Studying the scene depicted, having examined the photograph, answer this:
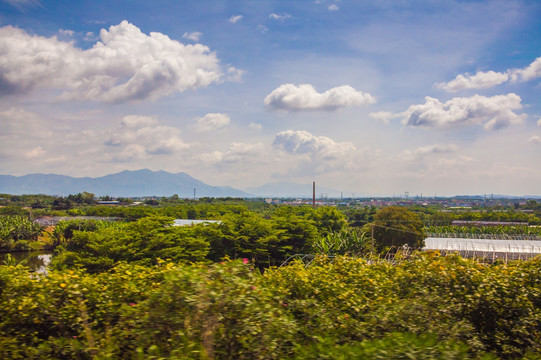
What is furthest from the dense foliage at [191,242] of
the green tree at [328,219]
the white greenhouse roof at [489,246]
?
the white greenhouse roof at [489,246]

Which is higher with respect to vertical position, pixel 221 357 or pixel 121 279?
pixel 121 279

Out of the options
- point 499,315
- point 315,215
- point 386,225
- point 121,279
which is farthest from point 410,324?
point 315,215

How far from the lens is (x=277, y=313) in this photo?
312 centimetres

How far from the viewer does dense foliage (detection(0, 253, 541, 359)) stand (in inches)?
100

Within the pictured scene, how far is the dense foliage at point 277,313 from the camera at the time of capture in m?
2.54

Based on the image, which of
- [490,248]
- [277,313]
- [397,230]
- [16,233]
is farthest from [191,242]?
[16,233]

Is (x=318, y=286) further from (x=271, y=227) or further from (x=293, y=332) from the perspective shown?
(x=271, y=227)

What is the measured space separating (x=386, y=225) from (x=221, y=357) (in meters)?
29.6

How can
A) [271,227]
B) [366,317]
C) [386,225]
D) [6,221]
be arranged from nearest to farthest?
[366,317], [271,227], [386,225], [6,221]

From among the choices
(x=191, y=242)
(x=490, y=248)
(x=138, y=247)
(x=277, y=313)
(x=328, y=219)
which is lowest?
(x=490, y=248)

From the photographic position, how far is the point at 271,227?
2383cm

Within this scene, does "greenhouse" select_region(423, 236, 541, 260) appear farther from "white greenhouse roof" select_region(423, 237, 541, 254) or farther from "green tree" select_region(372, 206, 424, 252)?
"green tree" select_region(372, 206, 424, 252)

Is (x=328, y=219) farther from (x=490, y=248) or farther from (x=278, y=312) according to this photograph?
(x=278, y=312)

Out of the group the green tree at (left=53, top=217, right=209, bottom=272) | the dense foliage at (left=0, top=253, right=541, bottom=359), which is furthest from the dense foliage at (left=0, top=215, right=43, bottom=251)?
the dense foliage at (left=0, top=253, right=541, bottom=359)
